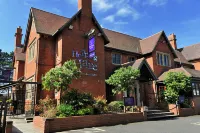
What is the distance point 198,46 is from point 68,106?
28568 millimetres

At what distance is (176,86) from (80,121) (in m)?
12.1

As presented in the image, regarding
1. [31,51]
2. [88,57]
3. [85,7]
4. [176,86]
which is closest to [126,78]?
[88,57]

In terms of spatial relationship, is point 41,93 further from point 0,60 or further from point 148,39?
point 0,60

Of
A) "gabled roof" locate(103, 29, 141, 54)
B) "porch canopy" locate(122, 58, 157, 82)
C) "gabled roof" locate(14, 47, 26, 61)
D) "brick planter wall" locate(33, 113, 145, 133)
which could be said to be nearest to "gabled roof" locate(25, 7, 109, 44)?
"gabled roof" locate(103, 29, 141, 54)

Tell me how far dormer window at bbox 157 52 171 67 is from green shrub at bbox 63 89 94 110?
1431 cm

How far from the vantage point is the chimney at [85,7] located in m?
19.4

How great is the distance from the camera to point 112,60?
21766 millimetres

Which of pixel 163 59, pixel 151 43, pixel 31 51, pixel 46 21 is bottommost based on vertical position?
pixel 163 59

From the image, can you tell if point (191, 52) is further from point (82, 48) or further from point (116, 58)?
point (82, 48)

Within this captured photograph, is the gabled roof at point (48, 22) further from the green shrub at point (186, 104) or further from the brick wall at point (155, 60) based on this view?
the green shrub at point (186, 104)

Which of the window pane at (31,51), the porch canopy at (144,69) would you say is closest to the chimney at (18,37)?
the window pane at (31,51)

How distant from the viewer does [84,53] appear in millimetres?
18594

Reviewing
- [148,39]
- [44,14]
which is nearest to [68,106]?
[44,14]

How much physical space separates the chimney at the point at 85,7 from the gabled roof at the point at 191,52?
2031 cm
